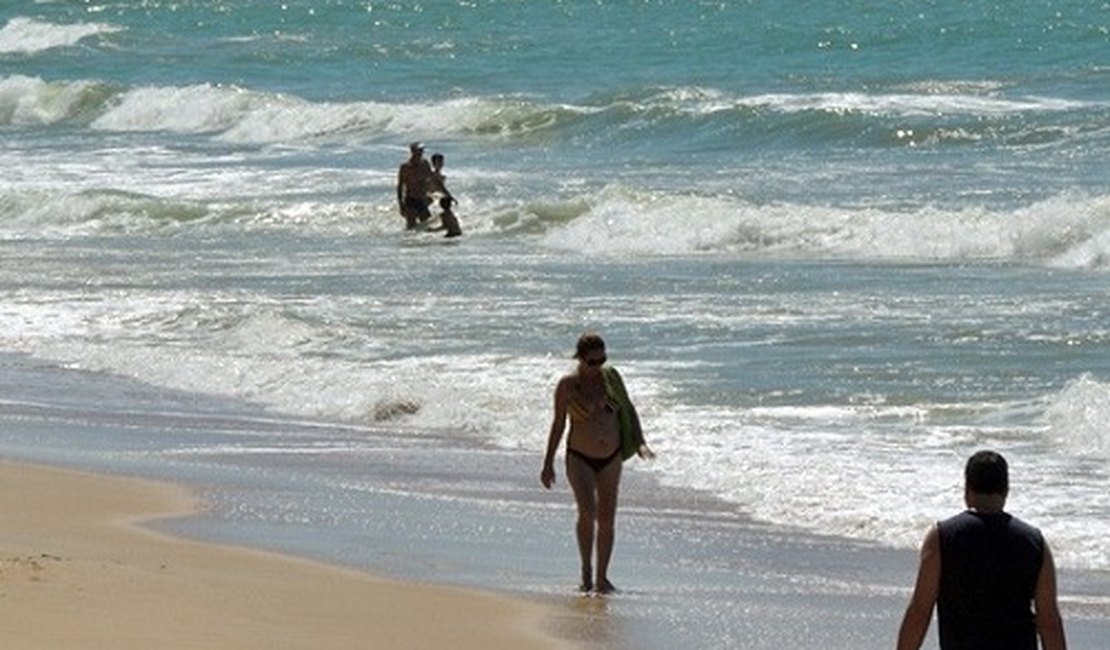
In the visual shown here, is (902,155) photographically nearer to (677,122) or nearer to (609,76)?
(677,122)

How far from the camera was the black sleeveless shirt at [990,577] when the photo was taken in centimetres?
704

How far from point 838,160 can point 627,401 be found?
22349 mm

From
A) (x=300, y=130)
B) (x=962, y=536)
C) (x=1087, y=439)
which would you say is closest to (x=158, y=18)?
(x=300, y=130)

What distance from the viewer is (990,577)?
23.1ft

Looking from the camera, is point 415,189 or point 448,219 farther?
point 415,189

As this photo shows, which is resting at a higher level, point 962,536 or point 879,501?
point 962,536

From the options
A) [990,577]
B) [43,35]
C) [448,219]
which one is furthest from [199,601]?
[43,35]

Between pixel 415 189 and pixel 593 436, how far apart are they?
1746 cm

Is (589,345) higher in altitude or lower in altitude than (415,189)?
higher

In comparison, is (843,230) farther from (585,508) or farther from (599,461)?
(585,508)

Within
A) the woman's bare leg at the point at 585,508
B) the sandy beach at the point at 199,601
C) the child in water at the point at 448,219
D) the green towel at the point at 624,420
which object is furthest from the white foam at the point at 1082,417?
the child in water at the point at 448,219

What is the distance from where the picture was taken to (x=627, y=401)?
1166cm

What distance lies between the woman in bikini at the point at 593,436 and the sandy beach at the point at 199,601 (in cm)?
72

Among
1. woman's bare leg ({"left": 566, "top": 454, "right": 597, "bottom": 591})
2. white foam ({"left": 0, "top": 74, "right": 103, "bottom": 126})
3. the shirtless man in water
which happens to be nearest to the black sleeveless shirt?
woman's bare leg ({"left": 566, "top": 454, "right": 597, "bottom": 591})
